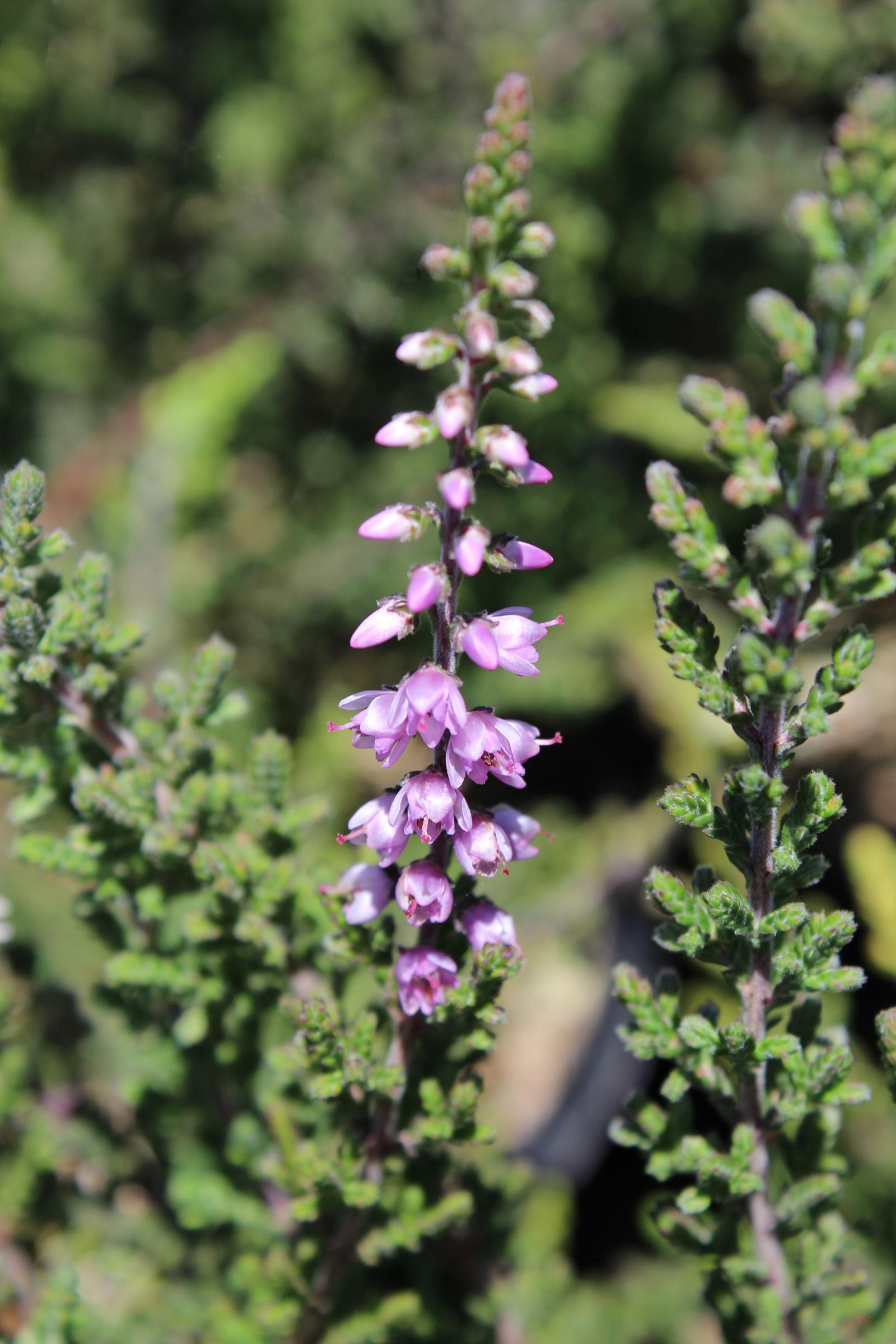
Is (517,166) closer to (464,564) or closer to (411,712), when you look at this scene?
(464,564)

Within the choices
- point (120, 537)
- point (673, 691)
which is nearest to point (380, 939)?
point (673, 691)

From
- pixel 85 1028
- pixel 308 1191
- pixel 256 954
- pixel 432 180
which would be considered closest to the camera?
pixel 308 1191

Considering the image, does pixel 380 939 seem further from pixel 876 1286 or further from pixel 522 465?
pixel 876 1286

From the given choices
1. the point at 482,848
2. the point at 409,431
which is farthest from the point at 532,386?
the point at 482,848

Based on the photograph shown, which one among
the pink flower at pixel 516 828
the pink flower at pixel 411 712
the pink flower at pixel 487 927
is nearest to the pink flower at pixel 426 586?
the pink flower at pixel 411 712

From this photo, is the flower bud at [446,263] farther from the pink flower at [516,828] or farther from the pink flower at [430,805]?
the pink flower at [516,828]

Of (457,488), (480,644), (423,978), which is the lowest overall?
(423,978)
